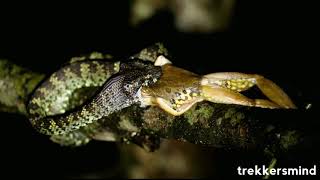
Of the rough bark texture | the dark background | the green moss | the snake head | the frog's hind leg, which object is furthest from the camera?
the dark background

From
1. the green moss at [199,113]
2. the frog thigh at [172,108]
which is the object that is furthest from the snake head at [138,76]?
the green moss at [199,113]

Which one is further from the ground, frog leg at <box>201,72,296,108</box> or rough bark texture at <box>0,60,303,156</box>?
frog leg at <box>201,72,296,108</box>

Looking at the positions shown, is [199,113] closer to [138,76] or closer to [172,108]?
[172,108]

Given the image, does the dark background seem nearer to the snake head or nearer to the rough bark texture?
the rough bark texture

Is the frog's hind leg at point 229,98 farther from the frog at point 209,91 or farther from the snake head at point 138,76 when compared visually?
the snake head at point 138,76

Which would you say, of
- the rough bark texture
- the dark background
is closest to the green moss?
the rough bark texture
